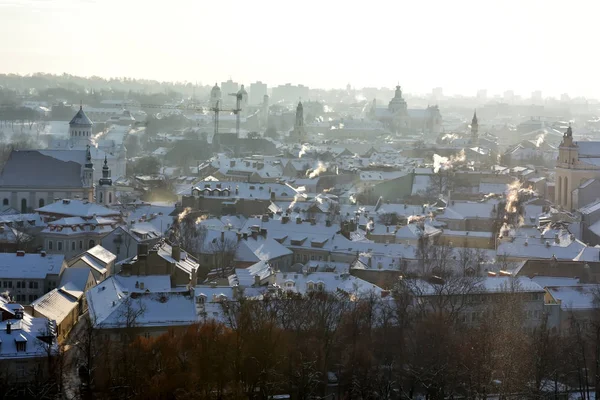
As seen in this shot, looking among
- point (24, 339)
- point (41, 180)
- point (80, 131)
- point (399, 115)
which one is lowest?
point (24, 339)

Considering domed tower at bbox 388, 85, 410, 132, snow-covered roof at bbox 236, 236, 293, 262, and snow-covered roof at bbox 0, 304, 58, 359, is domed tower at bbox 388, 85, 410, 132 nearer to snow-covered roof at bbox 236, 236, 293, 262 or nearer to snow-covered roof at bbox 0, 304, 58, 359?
snow-covered roof at bbox 236, 236, 293, 262

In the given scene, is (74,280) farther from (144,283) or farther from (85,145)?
(85,145)

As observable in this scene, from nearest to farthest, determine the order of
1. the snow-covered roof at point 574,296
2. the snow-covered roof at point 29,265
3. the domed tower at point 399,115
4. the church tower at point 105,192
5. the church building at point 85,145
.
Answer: the snow-covered roof at point 574,296
the snow-covered roof at point 29,265
the church tower at point 105,192
the church building at point 85,145
the domed tower at point 399,115

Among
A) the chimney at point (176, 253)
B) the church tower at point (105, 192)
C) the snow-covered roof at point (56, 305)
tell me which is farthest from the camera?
the church tower at point (105, 192)

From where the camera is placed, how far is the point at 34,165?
46500 mm

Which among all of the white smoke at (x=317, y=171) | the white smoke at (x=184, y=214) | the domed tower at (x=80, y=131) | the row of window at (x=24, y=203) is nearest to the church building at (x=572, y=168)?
the white smoke at (x=317, y=171)

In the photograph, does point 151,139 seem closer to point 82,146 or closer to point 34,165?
point 82,146

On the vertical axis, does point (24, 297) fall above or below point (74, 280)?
below

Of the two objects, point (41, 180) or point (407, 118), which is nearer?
point (41, 180)

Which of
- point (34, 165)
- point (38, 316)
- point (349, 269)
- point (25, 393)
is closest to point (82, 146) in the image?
point (34, 165)

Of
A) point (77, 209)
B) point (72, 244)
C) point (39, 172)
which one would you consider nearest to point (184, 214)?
point (77, 209)

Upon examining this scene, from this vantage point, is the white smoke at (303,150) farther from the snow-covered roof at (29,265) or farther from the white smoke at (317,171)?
the snow-covered roof at (29,265)

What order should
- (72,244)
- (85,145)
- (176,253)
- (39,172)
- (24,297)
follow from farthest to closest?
1. (85,145)
2. (39,172)
3. (72,244)
4. (176,253)
5. (24,297)

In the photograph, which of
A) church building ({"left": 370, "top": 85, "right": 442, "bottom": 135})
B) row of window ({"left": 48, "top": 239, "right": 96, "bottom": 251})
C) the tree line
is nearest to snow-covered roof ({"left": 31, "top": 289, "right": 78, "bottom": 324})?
the tree line
